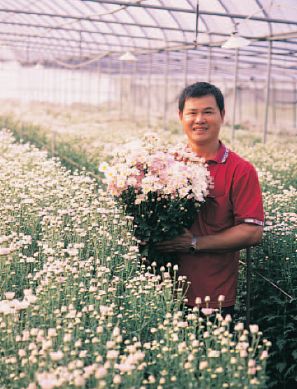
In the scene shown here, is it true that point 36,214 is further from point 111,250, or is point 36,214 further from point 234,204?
point 234,204

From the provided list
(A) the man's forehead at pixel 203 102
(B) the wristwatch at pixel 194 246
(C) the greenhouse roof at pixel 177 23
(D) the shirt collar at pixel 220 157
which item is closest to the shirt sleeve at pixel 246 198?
(D) the shirt collar at pixel 220 157

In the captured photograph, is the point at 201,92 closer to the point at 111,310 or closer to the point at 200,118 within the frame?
the point at 200,118

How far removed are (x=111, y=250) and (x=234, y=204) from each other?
76 centimetres

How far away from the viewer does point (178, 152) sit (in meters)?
3.26

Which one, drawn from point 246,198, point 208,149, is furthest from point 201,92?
point 246,198

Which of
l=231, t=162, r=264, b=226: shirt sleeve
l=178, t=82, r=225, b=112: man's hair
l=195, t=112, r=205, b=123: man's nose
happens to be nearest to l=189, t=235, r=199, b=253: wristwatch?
l=231, t=162, r=264, b=226: shirt sleeve

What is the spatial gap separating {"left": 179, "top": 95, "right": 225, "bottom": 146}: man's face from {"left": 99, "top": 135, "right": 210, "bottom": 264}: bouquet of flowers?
0.12 meters

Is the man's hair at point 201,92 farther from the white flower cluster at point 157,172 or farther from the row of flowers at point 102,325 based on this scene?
the row of flowers at point 102,325

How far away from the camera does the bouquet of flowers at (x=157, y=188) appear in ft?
10.1

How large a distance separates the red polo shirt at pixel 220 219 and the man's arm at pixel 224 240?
0.06 metres

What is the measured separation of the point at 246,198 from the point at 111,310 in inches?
39.6

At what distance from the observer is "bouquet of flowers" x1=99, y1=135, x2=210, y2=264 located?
3.07 meters

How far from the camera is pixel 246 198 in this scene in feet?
10.3

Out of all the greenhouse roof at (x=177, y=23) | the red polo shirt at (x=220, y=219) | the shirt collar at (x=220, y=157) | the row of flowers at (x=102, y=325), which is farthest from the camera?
the greenhouse roof at (x=177, y=23)
